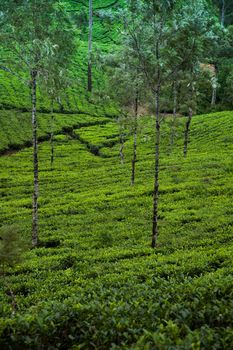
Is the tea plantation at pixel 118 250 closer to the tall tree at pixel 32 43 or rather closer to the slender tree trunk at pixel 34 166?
the slender tree trunk at pixel 34 166

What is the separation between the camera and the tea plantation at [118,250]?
1002cm

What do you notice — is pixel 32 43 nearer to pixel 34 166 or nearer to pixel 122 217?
pixel 34 166

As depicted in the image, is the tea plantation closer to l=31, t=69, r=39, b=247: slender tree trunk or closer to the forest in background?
the forest in background

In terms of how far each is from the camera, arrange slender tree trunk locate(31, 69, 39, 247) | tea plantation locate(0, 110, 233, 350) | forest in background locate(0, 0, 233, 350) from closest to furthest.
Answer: tea plantation locate(0, 110, 233, 350)
forest in background locate(0, 0, 233, 350)
slender tree trunk locate(31, 69, 39, 247)

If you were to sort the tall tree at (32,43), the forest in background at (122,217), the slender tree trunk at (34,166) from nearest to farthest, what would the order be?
1. the forest in background at (122,217)
2. the tall tree at (32,43)
3. the slender tree trunk at (34,166)

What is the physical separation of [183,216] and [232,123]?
125ft

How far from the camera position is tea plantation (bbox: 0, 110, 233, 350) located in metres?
10.0

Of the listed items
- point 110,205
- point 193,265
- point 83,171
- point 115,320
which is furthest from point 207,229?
point 83,171

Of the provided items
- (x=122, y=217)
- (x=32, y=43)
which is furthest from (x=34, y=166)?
(x=122, y=217)

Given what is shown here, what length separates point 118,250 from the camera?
21.3 m

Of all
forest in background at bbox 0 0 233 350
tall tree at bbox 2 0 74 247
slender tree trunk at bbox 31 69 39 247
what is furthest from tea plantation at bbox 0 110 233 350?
tall tree at bbox 2 0 74 247

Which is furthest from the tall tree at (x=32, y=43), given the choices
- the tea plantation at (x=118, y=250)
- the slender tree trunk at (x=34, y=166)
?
the tea plantation at (x=118, y=250)

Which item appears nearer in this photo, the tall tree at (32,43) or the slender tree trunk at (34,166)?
the tall tree at (32,43)

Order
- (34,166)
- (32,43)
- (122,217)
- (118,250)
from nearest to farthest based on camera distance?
(118,250)
(32,43)
(34,166)
(122,217)
